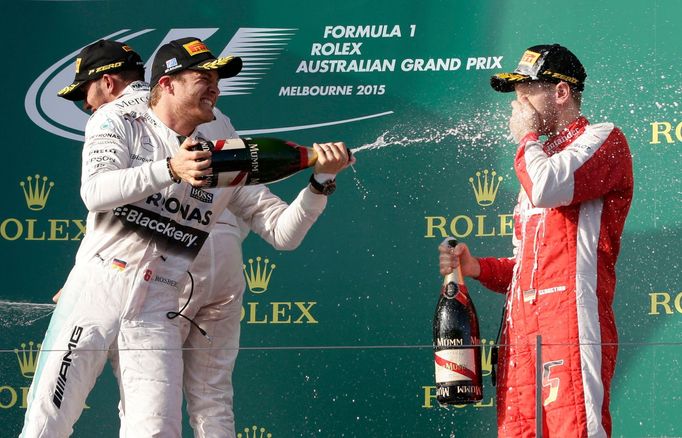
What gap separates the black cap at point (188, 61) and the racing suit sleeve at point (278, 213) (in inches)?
13.8

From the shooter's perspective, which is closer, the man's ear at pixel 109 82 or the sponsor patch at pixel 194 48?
the sponsor patch at pixel 194 48

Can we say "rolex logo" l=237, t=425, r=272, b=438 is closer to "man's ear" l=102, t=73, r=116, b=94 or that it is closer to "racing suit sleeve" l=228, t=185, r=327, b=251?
"racing suit sleeve" l=228, t=185, r=327, b=251

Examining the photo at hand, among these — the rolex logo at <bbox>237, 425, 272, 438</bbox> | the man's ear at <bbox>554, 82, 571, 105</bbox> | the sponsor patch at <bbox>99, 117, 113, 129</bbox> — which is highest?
the man's ear at <bbox>554, 82, 571, 105</bbox>

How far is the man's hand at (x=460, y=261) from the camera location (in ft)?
11.9

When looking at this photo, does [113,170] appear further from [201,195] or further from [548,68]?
[548,68]

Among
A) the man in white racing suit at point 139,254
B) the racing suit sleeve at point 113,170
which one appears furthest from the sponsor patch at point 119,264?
the racing suit sleeve at point 113,170

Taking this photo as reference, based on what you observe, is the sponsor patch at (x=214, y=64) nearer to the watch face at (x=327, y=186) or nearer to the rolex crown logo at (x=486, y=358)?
the watch face at (x=327, y=186)

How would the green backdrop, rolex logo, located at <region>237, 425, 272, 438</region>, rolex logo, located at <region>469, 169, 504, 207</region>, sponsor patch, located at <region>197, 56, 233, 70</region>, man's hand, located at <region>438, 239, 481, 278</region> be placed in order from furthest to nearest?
rolex logo, located at <region>469, 169, 504, 207</region> → the green backdrop → rolex logo, located at <region>237, 425, 272, 438</region> → man's hand, located at <region>438, 239, 481, 278</region> → sponsor patch, located at <region>197, 56, 233, 70</region>

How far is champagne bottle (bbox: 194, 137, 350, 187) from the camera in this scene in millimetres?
3145

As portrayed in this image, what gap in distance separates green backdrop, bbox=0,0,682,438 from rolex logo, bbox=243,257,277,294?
0.02 metres

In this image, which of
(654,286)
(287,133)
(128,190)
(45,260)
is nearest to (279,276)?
(287,133)

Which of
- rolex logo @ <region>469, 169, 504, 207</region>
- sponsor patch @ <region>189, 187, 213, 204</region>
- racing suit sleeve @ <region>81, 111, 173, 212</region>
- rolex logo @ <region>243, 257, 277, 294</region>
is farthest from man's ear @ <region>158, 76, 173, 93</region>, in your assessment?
rolex logo @ <region>469, 169, 504, 207</region>

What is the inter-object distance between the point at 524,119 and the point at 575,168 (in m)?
0.25

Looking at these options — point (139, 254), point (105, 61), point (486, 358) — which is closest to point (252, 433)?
point (486, 358)
